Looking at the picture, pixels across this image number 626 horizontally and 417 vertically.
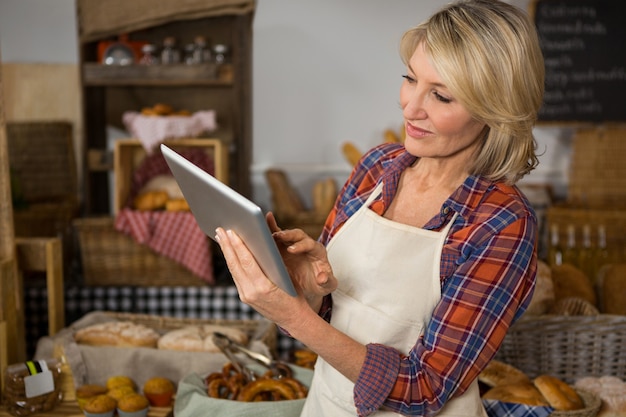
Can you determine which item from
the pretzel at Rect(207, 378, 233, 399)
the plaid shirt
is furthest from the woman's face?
the pretzel at Rect(207, 378, 233, 399)

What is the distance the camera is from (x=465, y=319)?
1.42m

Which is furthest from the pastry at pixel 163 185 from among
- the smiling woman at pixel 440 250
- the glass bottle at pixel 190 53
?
the smiling woman at pixel 440 250

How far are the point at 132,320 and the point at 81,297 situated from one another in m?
0.87

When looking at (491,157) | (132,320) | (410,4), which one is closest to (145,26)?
(410,4)

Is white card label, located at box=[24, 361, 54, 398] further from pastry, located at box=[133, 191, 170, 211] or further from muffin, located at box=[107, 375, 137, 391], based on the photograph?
pastry, located at box=[133, 191, 170, 211]

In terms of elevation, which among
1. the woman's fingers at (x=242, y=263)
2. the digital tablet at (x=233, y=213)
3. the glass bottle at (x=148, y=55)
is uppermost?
the glass bottle at (x=148, y=55)

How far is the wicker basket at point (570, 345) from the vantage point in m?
2.47

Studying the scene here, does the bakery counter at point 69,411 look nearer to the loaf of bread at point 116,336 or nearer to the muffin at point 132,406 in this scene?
the muffin at point 132,406

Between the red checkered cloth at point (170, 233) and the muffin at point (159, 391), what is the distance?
4.33 feet

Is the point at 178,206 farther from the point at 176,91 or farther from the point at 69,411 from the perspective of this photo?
the point at 69,411

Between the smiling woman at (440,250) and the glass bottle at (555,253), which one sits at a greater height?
the smiling woman at (440,250)

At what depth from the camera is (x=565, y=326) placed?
2.47 meters

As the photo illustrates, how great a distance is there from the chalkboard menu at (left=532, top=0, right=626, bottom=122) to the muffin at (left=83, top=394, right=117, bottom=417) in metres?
3.06

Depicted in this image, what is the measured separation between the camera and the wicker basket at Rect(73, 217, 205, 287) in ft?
12.4
